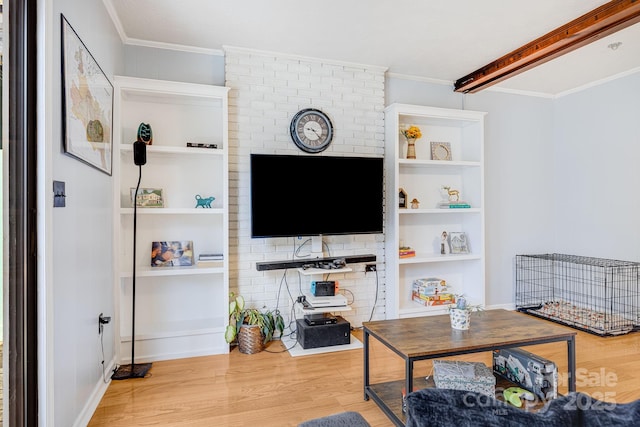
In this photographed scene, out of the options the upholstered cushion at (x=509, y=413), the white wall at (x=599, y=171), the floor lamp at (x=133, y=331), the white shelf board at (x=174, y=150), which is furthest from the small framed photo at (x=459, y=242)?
the upholstered cushion at (x=509, y=413)

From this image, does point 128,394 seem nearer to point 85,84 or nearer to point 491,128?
point 85,84

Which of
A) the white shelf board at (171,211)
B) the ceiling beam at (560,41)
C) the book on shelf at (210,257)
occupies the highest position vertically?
the ceiling beam at (560,41)

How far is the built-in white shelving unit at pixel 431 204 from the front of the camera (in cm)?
359

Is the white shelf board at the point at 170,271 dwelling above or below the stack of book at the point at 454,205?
below

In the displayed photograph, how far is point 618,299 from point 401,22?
3.43 metres

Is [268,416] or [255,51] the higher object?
[255,51]

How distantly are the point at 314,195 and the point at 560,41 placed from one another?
224 centimetres

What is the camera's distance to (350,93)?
3578mm

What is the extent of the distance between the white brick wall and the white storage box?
63.6 inches

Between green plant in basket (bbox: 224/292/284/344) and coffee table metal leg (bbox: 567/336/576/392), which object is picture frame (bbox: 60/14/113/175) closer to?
green plant in basket (bbox: 224/292/284/344)

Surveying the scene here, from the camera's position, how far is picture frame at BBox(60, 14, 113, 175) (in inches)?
70.0

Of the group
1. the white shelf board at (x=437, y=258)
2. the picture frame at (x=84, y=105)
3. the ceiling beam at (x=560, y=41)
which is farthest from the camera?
the white shelf board at (x=437, y=258)

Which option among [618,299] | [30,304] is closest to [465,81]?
[618,299]

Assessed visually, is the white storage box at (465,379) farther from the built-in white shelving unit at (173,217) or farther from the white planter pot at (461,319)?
the built-in white shelving unit at (173,217)
